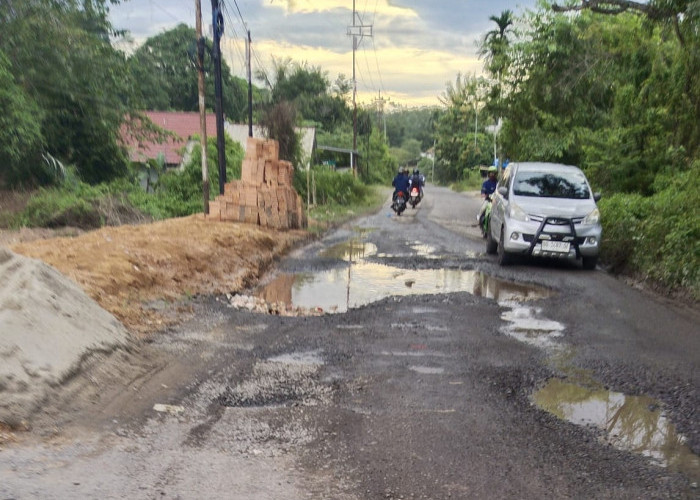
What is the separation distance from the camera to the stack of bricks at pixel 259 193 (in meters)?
15.8

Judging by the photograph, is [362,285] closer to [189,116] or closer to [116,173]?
[116,173]

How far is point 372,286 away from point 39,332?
18.5ft

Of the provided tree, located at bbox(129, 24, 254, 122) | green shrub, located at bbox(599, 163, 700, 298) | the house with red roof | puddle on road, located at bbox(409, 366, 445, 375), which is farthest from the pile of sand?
tree, located at bbox(129, 24, 254, 122)

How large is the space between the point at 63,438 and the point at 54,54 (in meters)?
20.7

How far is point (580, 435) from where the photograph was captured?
426cm

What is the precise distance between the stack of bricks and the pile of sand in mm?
10062

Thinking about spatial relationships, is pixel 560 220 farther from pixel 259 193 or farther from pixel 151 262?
pixel 259 193

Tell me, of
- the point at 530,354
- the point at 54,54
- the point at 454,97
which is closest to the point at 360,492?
the point at 530,354

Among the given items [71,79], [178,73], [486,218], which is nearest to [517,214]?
[486,218]

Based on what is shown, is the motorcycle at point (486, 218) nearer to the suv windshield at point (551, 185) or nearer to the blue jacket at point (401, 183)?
the suv windshield at point (551, 185)

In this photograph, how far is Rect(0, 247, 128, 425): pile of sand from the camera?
4.19 meters

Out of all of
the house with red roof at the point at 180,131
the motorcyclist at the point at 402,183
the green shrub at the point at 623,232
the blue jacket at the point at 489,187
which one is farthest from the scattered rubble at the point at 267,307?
the house with red roof at the point at 180,131

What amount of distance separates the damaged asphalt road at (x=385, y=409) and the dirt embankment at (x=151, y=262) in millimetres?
682

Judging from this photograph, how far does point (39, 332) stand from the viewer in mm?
4754
